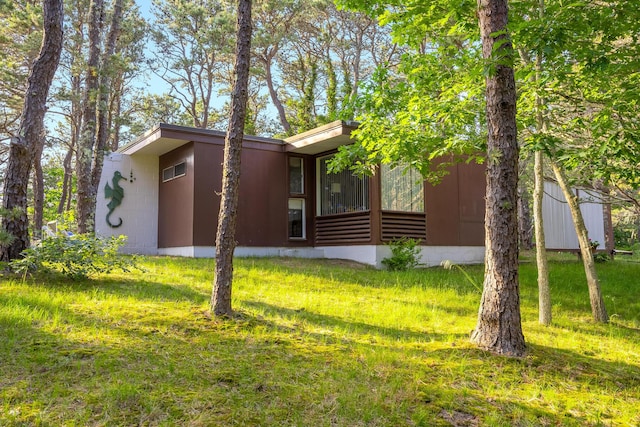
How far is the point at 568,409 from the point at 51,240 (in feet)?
18.8

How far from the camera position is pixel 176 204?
1170 cm

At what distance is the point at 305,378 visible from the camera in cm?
321

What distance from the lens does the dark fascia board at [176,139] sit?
34.7ft

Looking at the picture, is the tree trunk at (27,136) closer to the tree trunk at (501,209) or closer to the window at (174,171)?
the window at (174,171)

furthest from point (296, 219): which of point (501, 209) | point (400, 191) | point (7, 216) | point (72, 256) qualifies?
point (501, 209)

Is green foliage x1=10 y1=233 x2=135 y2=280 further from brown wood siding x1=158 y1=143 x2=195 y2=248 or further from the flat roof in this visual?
the flat roof

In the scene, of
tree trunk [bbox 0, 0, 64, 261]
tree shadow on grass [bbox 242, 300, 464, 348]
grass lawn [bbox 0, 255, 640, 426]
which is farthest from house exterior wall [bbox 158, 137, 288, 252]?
tree shadow on grass [bbox 242, 300, 464, 348]

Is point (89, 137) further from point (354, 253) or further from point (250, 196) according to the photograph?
Result: point (354, 253)

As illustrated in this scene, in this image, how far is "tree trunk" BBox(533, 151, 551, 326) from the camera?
5.39 meters

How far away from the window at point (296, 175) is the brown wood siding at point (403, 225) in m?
2.58

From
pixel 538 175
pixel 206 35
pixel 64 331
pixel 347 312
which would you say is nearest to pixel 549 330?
pixel 538 175

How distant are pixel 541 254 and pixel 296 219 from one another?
7415 millimetres

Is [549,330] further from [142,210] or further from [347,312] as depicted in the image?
[142,210]

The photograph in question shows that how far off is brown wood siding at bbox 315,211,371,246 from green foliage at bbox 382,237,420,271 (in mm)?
644
